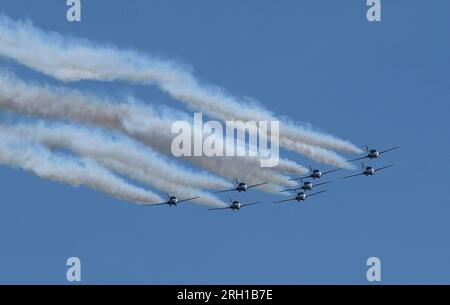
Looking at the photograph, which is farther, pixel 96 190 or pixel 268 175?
pixel 268 175

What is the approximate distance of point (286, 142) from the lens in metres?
118

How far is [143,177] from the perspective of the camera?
113000mm

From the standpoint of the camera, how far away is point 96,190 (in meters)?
111

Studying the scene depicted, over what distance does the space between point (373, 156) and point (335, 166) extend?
2389 mm
